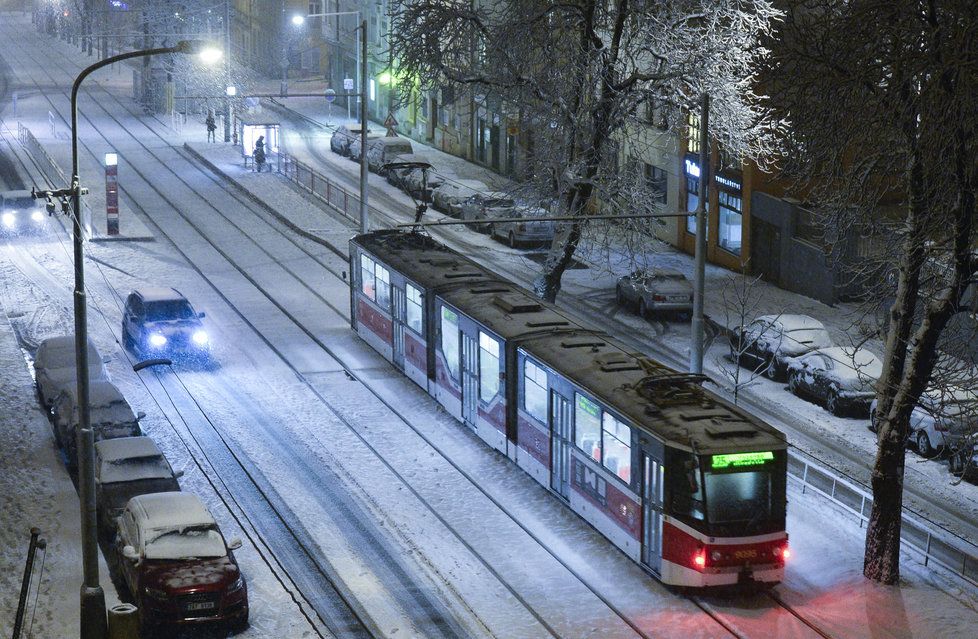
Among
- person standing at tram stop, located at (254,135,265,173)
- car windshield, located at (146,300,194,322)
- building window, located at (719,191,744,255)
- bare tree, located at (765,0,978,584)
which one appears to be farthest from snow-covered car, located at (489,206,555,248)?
bare tree, located at (765,0,978,584)

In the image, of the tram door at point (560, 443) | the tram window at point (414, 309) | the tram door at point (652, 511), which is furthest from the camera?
the tram window at point (414, 309)

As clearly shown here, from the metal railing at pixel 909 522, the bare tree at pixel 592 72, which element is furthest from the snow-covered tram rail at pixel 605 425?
the bare tree at pixel 592 72

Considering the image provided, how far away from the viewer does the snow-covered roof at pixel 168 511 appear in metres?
21.2

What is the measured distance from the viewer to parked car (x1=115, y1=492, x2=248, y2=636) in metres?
19.9

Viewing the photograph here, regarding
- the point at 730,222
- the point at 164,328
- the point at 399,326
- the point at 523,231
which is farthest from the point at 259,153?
the point at 399,326

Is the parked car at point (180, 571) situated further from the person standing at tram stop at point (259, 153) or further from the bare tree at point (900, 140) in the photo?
the person standing at tram stop at point (259, 153)

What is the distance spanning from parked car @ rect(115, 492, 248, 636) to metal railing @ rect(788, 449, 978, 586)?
10618mm

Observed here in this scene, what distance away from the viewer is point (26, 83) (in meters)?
102

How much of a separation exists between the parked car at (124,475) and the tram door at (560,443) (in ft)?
20.9

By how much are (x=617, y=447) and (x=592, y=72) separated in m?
14.3

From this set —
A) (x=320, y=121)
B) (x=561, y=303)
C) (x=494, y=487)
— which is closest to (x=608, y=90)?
(x=561, y=303)

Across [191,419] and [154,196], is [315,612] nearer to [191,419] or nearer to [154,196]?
[191,419]

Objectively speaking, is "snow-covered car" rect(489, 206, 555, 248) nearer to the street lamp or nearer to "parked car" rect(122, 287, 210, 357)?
"parked car" rect(122, 287, 210, 357)

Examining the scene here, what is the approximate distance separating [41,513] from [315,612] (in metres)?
6.56
